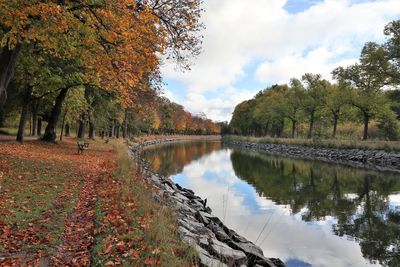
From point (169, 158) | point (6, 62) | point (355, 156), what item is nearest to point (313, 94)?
point (355, 156)

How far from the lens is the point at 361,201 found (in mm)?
15945

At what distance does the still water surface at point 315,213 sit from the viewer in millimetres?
9883

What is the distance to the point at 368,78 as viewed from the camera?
41.1 meters

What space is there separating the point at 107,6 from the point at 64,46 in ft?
7.55

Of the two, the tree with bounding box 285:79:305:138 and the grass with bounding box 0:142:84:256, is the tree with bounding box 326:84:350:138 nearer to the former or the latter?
the tree with bounding box 285:79:305:138

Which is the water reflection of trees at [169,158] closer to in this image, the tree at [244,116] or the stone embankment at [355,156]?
the stone embankment at [355,156]

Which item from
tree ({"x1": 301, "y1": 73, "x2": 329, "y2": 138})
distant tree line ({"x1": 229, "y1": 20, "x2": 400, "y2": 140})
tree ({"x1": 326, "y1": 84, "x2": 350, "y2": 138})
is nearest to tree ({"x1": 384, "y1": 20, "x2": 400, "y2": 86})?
distant tree line ({"x1": 229, "y1": 20, "x2": 400, "y2": 140})

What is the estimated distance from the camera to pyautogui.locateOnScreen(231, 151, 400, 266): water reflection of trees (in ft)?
34.5

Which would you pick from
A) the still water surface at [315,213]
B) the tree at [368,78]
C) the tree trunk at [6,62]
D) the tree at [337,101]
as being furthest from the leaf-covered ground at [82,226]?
the tree at [337,101]

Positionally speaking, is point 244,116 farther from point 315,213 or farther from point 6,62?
point 6,62

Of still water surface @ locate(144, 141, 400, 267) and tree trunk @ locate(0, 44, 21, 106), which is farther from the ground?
tree trunk @ locate(0, 44, 21, 106)

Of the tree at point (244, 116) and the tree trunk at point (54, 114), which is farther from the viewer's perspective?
the tree at point (244, 116)

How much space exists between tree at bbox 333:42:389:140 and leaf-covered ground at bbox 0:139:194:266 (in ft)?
108

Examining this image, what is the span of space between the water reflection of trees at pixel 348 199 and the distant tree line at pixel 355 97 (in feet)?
48.7
